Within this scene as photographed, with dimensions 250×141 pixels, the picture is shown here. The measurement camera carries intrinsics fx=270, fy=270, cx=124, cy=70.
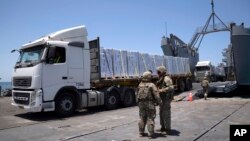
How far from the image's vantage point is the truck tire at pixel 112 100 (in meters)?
13.0

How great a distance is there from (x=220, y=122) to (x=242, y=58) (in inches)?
362

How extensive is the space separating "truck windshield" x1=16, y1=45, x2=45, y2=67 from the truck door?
15.9 inches

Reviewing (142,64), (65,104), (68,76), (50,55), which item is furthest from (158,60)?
(50,55)

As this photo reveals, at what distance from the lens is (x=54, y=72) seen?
10.6 m

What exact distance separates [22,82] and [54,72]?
132 centimetres

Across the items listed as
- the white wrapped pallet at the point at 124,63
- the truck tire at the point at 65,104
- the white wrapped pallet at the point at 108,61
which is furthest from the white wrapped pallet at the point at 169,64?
the truck tire at the point at 65,104

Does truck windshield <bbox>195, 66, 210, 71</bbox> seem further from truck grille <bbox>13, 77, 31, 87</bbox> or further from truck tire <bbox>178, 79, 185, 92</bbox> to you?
truck grille <bbox>13, 77, 31, 87</bbox>

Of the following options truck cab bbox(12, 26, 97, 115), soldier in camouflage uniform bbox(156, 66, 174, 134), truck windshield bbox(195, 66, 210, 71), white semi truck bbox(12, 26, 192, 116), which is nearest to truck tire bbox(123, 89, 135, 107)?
white semi truck bbox(12, 26, 192, 116)

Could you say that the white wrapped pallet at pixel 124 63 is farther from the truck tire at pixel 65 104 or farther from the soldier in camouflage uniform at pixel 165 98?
the soldier in camouflage uniform at pixel 165 98

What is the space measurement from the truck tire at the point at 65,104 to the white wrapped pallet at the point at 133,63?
4292 millimetres

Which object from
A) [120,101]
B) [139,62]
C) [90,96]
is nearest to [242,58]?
[139,62]

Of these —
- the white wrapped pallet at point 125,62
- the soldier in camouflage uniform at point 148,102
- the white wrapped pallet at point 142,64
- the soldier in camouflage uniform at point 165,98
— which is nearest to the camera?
the soldier in camouflage uniform at point 148,102

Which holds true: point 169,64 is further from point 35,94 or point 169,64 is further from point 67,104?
point 35,94

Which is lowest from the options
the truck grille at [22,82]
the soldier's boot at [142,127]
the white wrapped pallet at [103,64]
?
the soldier's boot at [142,127]
